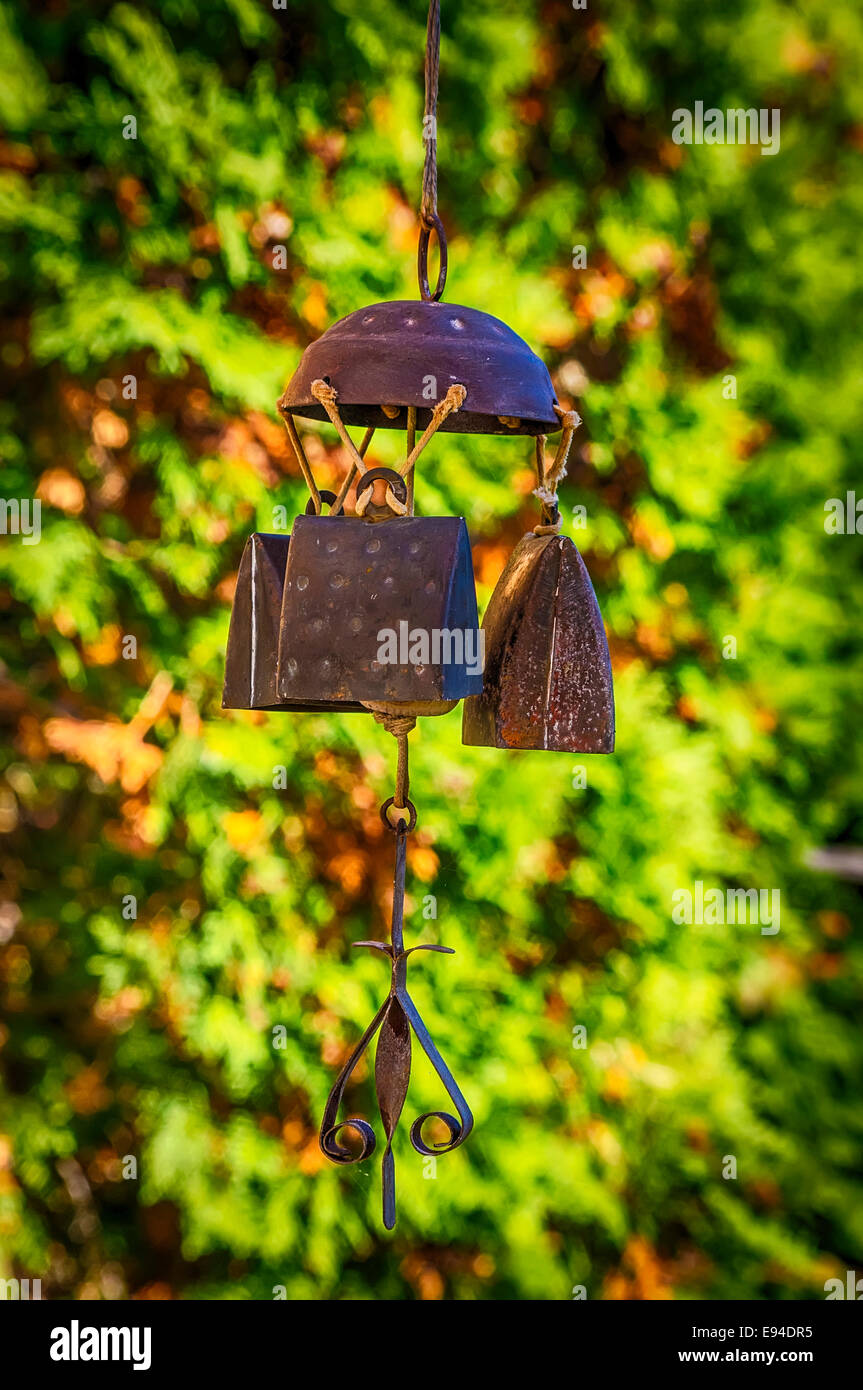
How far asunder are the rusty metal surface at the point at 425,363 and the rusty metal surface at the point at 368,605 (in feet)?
0.45

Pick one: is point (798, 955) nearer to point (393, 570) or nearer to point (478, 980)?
point (478, 980)

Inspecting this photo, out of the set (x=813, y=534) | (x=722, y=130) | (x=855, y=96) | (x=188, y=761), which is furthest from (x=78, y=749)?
(x=855, y=96)

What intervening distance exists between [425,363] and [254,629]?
36 cm

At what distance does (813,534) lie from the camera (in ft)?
8.20

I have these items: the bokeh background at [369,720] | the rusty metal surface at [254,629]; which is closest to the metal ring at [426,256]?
the rusty metal surface at [254,629]

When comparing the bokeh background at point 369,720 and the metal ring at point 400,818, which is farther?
the bokeh background at point 369,720

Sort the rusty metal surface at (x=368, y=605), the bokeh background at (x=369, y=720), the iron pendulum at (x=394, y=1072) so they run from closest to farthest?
the rusty metal surface at (x=368, y=605), the iron pendulum at (x=394, y=1072), the bokeh background at (x=369, y=720)

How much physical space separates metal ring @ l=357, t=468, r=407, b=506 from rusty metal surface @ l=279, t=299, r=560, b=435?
7 centimetres

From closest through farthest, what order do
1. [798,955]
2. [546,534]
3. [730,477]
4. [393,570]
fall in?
[393,570] < [546,534] < [730,477] < [798,955]

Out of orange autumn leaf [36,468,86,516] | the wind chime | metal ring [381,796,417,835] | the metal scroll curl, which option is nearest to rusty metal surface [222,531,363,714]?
the wind chime

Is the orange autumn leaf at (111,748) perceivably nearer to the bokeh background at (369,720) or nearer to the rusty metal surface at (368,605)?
the bokeh background at (369,720)

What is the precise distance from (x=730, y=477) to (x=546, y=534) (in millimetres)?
1266

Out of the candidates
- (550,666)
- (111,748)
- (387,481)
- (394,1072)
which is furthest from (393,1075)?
(111,748)

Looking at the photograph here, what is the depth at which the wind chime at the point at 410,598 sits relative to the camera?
1.08 meters
